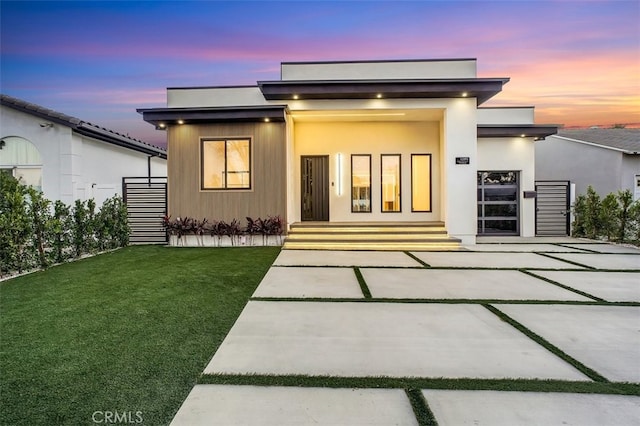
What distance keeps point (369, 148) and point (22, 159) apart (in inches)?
378

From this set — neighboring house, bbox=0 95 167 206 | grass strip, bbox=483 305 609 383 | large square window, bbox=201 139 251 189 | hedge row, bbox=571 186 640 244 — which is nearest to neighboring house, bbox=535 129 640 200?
hedge row, bbox=571 186 640 244

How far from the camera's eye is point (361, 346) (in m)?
2.69

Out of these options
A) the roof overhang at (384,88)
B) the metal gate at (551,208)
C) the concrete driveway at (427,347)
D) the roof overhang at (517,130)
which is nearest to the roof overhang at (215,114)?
the roof overhang at (384,88)

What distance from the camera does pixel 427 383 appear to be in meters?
2.12

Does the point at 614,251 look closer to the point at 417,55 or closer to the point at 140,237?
the point at 417,55

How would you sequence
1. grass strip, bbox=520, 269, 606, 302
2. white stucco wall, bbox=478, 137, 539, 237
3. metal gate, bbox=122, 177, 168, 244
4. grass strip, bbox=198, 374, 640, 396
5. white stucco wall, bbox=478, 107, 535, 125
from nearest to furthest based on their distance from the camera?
grass strip, bbox=198, 374, 640, 396 < grass strip, bbox=520, 269, 606, 302 < metal gate, bbox=122, 177, 168, 244 < white stucco wall, bbox=478, 137, 539, 237 < white stucco wall, bbox=478, 107, 535, 125

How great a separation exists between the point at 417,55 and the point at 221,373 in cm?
1406

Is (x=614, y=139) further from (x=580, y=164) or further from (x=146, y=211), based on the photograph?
(x=146, y=211)

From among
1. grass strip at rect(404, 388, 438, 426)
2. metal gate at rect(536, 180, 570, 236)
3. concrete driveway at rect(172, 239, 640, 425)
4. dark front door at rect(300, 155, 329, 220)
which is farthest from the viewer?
metal gate at rect(536, 180, 570, 236)

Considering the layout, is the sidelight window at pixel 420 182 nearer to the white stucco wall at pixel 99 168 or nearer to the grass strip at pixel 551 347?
the grass strip at pixel 551 347

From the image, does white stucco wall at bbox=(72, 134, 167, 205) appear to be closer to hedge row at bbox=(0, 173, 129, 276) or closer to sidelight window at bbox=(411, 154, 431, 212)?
hedge row at bbox=(0, 173, 129, 276)

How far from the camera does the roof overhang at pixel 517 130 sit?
997cm

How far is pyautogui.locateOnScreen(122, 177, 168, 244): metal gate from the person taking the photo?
934 centimetres

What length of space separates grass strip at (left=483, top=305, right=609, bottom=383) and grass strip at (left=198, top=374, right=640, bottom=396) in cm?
11
